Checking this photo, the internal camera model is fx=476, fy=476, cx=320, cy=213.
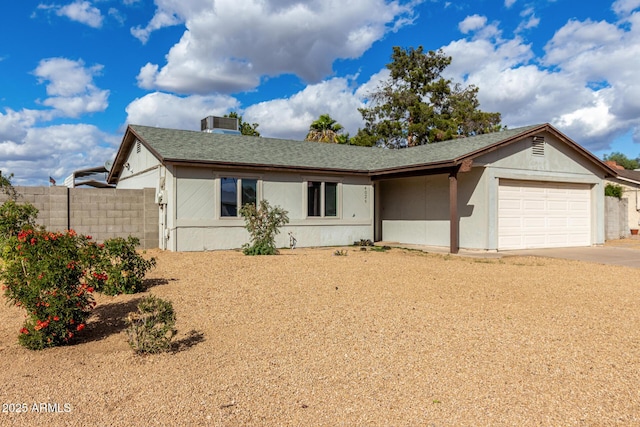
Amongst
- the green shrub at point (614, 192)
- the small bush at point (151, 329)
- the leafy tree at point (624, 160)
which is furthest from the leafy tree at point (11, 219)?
the leafy tree at point (624, 160)

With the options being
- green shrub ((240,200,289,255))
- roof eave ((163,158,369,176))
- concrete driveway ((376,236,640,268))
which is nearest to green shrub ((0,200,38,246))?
green shrub ((240,200,289,255))

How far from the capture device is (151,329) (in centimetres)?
539

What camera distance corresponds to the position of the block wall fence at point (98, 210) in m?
13.9

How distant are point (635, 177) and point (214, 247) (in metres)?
26.0

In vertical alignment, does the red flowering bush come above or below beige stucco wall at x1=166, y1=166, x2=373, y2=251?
below

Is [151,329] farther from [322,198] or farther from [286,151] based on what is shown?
[286,151]

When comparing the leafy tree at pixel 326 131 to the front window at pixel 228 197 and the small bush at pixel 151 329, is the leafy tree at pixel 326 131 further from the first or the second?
the small bush at pixel 151 329

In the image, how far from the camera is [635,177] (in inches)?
1111

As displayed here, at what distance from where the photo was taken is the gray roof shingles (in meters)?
14.9

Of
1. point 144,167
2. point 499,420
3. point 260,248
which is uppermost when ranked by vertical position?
point 144,167

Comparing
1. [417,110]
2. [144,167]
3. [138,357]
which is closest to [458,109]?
[417,110]

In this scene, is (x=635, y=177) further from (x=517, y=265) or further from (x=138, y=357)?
(x=138, y=357)

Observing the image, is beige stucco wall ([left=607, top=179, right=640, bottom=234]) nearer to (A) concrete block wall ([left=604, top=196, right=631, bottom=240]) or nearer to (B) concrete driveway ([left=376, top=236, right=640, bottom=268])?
(A) concrete block wall ([left=604, top=196, right=631, bottom=240])

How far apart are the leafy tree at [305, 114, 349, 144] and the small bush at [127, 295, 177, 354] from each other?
28.4 meters
